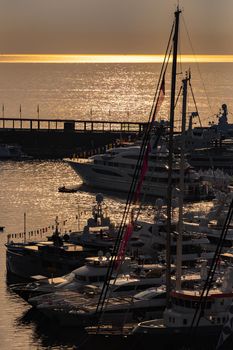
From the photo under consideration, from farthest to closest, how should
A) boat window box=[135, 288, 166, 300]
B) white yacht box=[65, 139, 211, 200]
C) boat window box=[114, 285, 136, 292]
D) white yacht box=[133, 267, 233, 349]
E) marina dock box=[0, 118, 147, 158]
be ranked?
marina dock box=[0, 118, 147, 158]
white yacht box=[65, 139, 211, 200]
boat window box=[114, 285, 136, 292]
boat window box=[135, 288, 166, 300]
white yacht box=[133, 267, 233, 349]

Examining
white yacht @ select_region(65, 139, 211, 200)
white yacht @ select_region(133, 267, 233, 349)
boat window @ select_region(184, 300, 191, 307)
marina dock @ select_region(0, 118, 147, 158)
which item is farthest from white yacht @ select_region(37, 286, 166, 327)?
marina dock @ select_region(0, 118, 147, 158)

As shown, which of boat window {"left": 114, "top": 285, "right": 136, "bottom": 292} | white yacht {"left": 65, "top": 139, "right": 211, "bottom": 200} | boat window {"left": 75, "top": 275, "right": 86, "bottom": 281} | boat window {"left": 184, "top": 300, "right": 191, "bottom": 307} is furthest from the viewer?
white yacht {"left": 65, "top": 139, "right": 211, "bottom": 200}

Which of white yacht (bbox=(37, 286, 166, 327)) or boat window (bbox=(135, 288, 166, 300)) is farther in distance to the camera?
boat window (bbox=(135, 288, 166, 300))

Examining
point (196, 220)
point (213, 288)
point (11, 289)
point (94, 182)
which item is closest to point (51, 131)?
point (94, 182)

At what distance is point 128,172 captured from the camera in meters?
99.6

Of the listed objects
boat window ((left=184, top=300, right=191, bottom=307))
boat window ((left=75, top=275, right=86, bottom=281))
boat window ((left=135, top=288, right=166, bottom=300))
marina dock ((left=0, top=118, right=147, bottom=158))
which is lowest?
marina dock ((left=0, top=118, right=147, bottom=158))

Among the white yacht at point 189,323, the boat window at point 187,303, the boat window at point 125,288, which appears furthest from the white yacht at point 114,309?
the boat window at point 187,303

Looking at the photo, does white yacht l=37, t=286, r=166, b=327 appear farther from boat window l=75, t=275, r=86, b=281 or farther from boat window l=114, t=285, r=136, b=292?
boat window l=75, t=275, r=86, b=281

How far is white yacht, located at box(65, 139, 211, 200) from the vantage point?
3671 inches

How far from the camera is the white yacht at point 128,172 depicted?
306ft

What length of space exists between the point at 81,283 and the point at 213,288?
8.07m

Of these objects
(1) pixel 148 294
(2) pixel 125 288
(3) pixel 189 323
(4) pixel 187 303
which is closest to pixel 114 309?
(1) pixel 148 294

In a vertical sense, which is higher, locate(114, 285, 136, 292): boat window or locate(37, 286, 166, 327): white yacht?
locate(114, 285, 136, 292): boat window

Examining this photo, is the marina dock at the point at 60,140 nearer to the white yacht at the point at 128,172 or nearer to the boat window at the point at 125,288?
the white yacht at the point at 128,172
